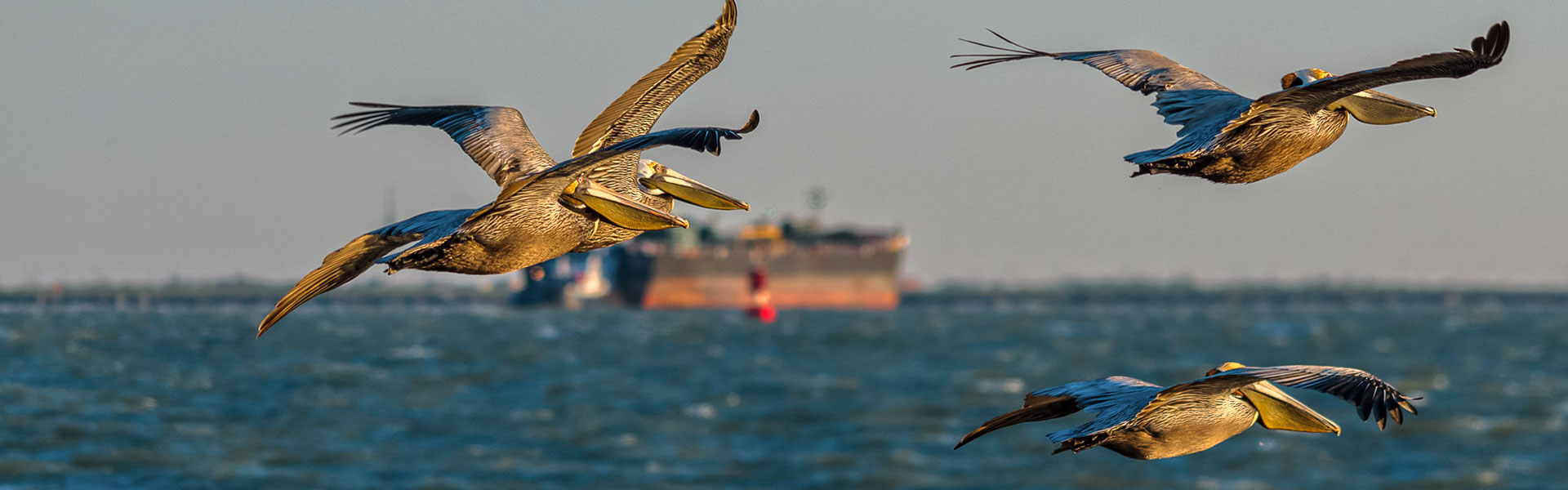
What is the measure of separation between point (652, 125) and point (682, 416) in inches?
2314

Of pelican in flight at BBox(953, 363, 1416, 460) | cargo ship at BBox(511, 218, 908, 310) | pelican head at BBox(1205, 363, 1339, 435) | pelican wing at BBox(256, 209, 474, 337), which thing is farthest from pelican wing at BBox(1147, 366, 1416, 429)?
cargo ship at BBox(511, 218, 908, 310)

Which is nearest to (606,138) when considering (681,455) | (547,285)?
(681,455)

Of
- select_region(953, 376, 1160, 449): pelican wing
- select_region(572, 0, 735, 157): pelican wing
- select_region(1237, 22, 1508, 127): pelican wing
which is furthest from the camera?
select_region(572, 0, 735, 157): pelican wing

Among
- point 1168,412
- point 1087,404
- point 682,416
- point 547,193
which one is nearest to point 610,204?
point 547,193

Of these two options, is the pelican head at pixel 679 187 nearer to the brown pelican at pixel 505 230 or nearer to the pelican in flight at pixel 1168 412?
the brown pelican at pixel 505 230

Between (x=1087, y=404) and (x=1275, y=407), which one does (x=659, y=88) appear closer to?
(x=1087, y=404)

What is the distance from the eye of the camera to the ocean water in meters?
49.4

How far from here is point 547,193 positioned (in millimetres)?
6516

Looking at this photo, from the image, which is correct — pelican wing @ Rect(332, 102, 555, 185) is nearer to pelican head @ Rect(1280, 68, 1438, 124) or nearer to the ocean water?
pelican head @ Rect(1280, 68, 1438, 124)

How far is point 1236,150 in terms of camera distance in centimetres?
622

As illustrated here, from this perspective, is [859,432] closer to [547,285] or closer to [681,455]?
[681,455]

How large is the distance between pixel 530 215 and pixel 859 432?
180ft

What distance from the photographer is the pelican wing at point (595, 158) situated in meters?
5.53

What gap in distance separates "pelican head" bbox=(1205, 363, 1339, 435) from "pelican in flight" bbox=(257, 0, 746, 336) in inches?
93.4
